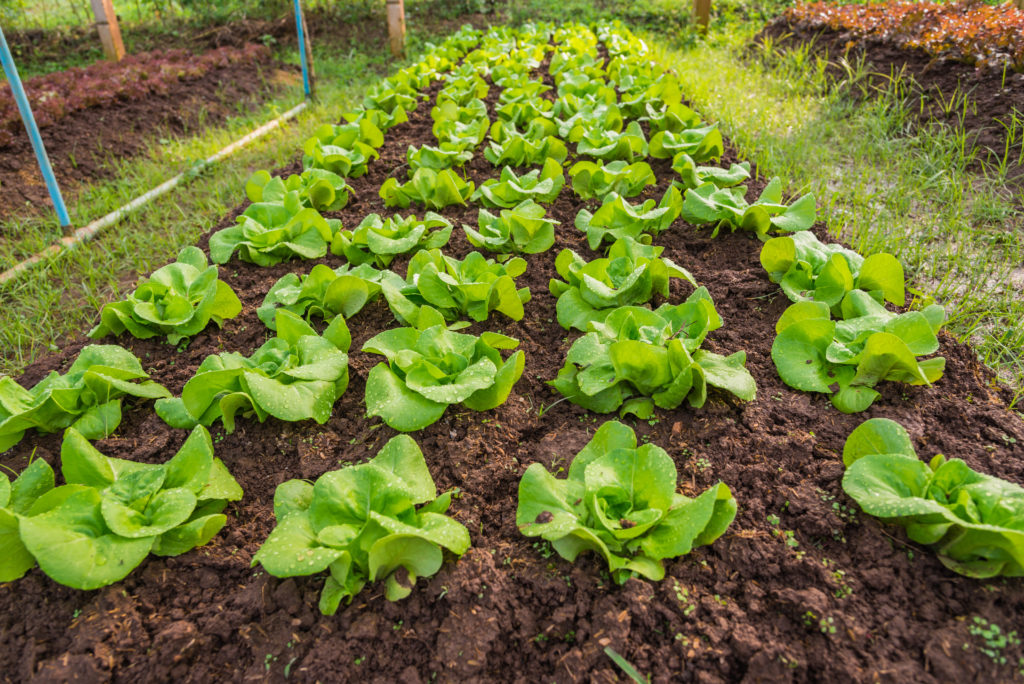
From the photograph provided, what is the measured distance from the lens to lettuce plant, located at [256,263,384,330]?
8.38 feet

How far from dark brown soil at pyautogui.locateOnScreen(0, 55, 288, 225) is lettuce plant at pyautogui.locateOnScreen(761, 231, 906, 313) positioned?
15.5 feet

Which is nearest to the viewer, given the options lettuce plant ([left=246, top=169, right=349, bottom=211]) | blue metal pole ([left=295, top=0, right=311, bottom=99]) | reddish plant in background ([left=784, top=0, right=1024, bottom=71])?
lettuce plant ([left=246, top=169, right=349, bottom=211])

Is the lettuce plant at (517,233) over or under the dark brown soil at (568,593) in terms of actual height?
over

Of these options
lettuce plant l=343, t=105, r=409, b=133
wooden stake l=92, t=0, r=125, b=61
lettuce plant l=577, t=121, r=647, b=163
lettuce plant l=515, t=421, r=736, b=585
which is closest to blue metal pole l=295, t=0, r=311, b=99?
lettuce plant l=343, t=105, r=409, b=133

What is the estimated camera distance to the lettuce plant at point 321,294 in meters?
2.55

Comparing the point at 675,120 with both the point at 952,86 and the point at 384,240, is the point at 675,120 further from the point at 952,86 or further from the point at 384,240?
the point at 384,240

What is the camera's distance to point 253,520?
180cm

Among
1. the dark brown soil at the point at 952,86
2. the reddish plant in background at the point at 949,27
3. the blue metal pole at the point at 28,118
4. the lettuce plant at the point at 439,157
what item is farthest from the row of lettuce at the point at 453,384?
the reddish plant in background at the point at 949,27

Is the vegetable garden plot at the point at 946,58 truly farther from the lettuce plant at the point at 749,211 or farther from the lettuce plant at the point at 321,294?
the lettuce plant at the point at 321,294

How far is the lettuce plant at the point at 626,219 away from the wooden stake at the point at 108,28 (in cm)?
786

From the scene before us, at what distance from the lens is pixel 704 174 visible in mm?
3553

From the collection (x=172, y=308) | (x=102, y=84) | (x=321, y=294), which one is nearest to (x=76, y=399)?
(x=172, y=308)

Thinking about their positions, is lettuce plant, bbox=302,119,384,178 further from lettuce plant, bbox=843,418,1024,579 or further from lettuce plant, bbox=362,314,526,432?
lettuce plant, bbox=843,418,1024,579

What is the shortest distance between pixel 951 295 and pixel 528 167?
8.32 ft
